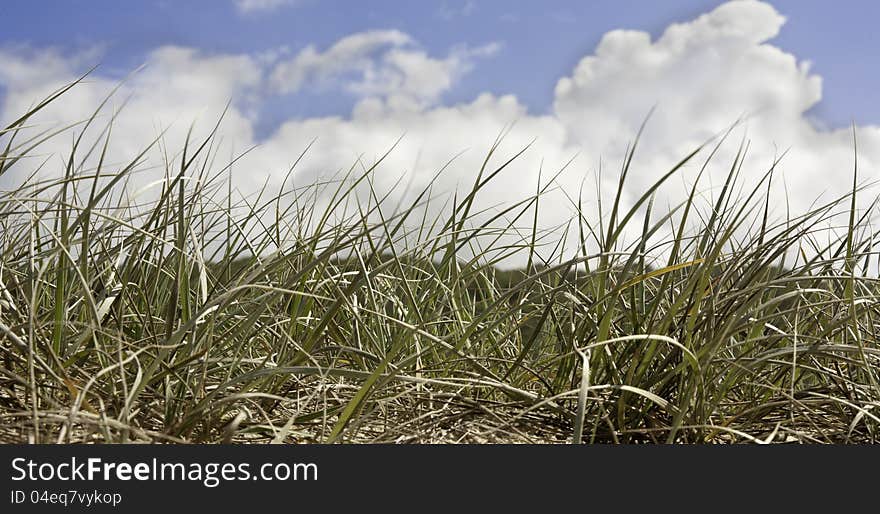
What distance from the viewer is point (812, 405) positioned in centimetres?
154

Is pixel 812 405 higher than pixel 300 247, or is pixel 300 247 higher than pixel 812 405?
pixel 300 247

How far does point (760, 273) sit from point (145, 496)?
116cm

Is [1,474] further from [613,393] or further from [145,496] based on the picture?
[613,393]

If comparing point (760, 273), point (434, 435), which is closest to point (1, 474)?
point (434, 435)

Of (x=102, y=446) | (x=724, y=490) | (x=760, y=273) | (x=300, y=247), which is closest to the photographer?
(x=102, y=446)

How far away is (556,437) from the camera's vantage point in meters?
1.38

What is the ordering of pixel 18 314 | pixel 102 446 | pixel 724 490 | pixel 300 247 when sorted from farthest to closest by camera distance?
pixel 300 247
pixel 18 314
pixel 724 490
pixel 102 446

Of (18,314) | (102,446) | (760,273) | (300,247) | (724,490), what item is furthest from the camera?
(300,247)

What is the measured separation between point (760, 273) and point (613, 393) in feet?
1.22

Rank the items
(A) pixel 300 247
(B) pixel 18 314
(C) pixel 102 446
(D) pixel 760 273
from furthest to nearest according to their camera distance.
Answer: (A) pixel 300 247 → (D) pixel 760 273 → (B) pixel 18 314 → (C) pixel 102 446

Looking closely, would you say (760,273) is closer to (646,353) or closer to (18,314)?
(646,353)

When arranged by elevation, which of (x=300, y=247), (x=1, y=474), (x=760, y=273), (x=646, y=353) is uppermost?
A: (x=300, y=247)

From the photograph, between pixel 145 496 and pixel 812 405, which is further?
pixel 812 405

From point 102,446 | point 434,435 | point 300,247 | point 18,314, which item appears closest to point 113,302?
point 18,314
